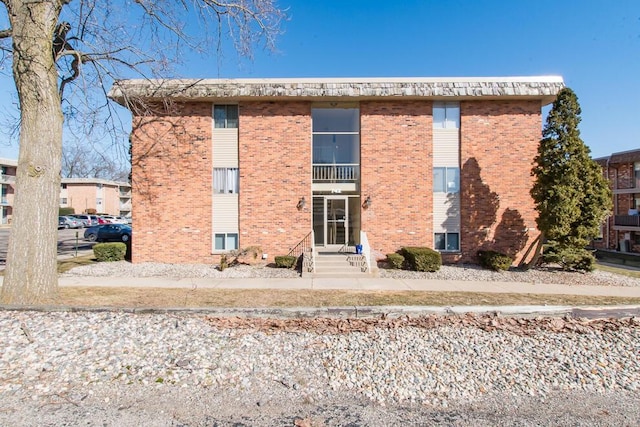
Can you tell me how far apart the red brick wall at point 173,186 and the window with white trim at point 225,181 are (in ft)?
0.82

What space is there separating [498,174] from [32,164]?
552 inches

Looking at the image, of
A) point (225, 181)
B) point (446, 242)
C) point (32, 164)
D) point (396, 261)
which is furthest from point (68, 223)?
point (446, 242)

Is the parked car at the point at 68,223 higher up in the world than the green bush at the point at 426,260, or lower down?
higher up

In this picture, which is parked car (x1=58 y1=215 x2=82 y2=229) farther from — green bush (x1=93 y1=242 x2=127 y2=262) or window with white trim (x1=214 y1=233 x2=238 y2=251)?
window with white trim (x1=214 y1=233 x2=238 y2=251)

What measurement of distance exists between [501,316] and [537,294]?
343cm

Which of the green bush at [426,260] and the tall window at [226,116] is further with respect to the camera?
the tall window at [226,116]

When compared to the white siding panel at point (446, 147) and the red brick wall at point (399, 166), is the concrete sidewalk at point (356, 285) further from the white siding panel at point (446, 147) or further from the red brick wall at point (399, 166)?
the white siding panel at point (446, 147)

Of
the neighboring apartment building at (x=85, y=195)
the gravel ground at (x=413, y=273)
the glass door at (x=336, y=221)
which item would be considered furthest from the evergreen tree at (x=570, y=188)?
the neighboring apartment building at (x=85, y=195)

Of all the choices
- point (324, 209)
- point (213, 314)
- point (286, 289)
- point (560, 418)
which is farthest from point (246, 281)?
point (560, 418)

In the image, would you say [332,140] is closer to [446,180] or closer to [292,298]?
[446,180]

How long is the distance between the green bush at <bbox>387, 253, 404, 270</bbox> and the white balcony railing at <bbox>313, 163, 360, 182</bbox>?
3.50m

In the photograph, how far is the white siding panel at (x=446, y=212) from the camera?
13039 mm

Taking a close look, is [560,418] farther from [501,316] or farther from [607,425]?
[501,316]

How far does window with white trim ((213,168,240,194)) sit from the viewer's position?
13.0m
